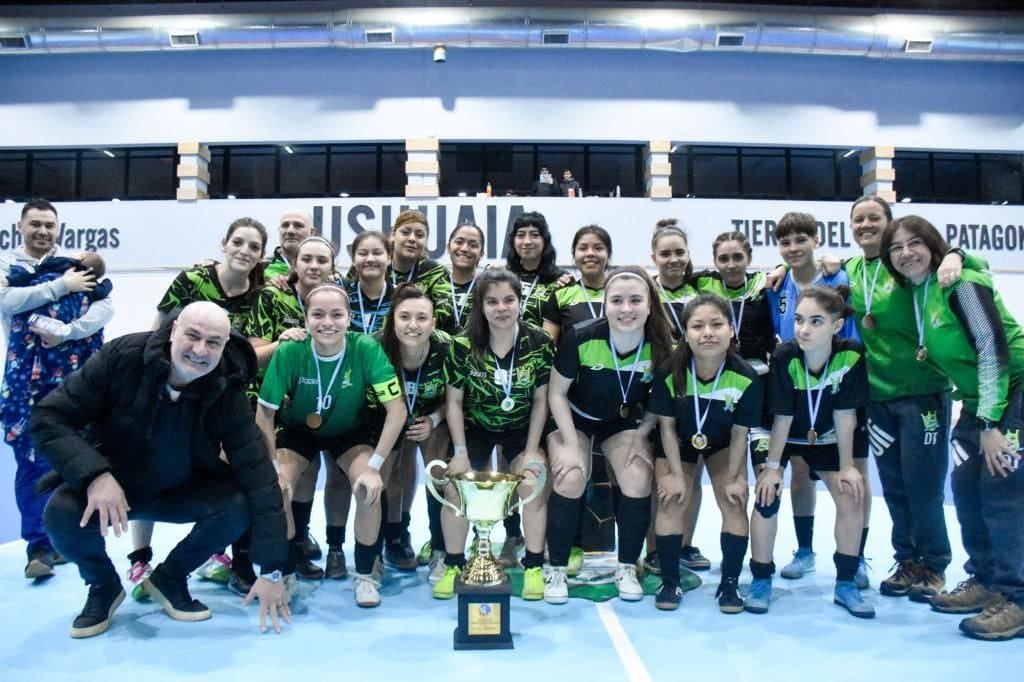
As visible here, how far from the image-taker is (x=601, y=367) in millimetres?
3465

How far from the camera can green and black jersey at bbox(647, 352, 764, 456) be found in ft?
10.8

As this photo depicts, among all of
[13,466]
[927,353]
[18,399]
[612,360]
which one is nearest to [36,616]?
[18,399]

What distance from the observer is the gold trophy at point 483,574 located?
8.91 ft

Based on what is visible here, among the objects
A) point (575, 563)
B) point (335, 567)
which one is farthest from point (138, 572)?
point (575, 563)

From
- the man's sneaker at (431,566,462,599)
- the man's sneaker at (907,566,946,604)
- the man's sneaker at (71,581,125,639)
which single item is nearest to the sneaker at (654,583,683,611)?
the man's sneaker at (431,566,462,599)

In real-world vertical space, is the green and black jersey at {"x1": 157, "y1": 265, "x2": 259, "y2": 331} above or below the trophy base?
above

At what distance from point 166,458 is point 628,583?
221 cm

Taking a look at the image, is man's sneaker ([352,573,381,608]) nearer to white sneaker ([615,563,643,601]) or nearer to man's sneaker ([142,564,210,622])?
man's sneaker ([142,564,210,622])

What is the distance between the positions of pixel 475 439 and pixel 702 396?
1215mm

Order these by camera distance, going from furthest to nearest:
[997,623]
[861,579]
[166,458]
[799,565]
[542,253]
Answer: [542,253] < [799,565] < [861,579] < [166,458] < [997,623]

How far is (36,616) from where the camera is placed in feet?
9.91

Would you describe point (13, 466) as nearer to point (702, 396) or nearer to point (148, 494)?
point (148, 494)

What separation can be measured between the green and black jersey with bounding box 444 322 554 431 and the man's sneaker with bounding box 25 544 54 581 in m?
2.29

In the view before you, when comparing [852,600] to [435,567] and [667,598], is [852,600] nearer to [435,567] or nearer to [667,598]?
[667,598]
